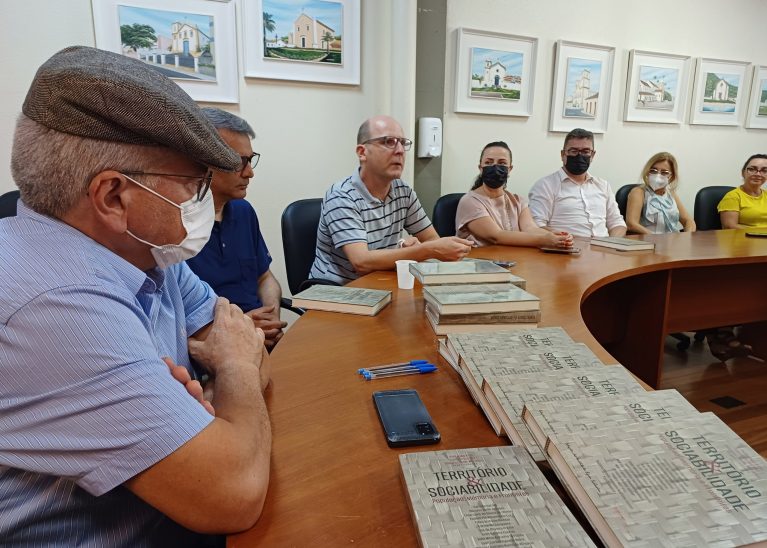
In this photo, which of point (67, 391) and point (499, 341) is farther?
point (499, 341)

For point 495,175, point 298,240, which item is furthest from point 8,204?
point 495,175

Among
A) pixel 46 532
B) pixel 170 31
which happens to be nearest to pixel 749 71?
pixel 170 31

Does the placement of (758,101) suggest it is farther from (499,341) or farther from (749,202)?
(499,341)

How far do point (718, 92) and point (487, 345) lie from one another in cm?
449

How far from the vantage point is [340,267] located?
2.05 metres

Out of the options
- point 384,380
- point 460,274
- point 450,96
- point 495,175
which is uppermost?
point 450,96

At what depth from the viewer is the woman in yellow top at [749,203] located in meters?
3.62

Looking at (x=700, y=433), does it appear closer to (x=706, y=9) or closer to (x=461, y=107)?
(x=461, y=107)

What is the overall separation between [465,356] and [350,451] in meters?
0.29

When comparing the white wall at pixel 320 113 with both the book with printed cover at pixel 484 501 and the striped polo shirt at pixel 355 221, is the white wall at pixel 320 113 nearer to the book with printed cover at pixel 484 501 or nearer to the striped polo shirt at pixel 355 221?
the striped polo shirt at pixel 355 221

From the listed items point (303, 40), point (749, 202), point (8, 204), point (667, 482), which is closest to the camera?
point (667, 482)

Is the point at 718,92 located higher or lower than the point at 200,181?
higher

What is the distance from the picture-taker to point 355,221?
6.31ft

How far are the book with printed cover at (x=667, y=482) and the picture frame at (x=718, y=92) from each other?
437 centimetres
